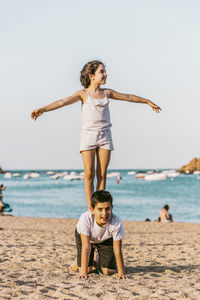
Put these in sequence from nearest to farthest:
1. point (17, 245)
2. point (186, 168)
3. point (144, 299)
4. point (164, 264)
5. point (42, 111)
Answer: point (144, 299) → point (42, 111) → point (164, 264) → point (17, 245) → point (186, 168)

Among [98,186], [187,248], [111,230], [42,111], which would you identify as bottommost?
[187,248]

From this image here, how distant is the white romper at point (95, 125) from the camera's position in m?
5.16

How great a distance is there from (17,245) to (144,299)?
478 centimetres

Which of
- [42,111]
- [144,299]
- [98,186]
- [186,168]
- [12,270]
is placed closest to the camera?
[144,299]

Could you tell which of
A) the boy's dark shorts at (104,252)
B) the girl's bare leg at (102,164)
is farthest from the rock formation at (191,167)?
the girl's bare leg at (102,164)

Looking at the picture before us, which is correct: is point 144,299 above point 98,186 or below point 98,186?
below

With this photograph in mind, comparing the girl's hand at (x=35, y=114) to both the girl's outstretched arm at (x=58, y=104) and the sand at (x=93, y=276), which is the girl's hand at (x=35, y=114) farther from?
the sand at (x=93, y=276)

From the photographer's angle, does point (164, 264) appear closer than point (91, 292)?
No

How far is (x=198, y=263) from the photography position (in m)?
7.12

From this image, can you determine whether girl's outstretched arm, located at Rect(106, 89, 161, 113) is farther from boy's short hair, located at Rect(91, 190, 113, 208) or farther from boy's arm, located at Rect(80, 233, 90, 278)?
boy's arm, located at Rect(80, 233, 90, 278)

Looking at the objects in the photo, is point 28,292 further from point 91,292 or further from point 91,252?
point 91,252

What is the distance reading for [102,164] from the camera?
530 centimetres

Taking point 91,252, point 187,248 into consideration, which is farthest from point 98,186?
point 187,248

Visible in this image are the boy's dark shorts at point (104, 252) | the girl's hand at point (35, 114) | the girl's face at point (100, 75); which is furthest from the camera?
the boy's dark shorts at point (104, 252)
